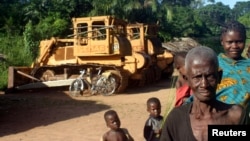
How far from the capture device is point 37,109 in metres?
11.9

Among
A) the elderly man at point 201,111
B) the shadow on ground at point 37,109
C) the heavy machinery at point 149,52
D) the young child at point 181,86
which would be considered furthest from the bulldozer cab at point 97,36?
the elderly man at point 201,111

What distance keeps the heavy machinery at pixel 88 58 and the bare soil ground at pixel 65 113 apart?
1.62 ft

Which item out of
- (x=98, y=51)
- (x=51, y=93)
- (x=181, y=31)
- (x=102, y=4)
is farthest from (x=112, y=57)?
(x=181, y=31)

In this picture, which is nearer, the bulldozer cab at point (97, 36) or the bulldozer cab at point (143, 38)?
the bulldozer cab at point (97, 36)

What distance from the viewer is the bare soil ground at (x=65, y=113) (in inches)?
350

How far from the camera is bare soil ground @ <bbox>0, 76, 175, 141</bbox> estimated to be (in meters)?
8.88

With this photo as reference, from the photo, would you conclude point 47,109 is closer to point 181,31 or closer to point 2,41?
point 2,41

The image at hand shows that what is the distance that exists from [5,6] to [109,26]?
40.6 feet

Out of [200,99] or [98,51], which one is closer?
[200,99]

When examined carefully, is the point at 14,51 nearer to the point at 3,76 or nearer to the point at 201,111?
the point at 3,76

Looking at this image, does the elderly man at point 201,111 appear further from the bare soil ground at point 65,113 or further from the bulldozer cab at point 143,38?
the bulldozer cab at point 143,38

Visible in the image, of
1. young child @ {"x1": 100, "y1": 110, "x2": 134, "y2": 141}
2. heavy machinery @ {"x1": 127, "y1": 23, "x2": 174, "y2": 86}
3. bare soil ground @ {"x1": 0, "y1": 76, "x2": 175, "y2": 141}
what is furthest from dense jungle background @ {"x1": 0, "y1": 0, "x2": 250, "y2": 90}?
young child @ {"x1": 100, "y1": 110, "x2": 134, "y2": 141}

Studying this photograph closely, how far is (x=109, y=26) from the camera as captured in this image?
1466 cm

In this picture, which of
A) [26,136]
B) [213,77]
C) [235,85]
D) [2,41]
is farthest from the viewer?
[2,41]
